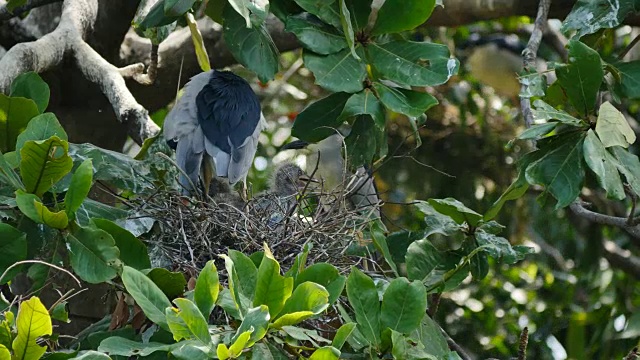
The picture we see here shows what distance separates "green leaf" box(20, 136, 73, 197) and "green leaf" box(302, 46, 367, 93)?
0.80 meters

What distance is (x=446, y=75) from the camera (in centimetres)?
276

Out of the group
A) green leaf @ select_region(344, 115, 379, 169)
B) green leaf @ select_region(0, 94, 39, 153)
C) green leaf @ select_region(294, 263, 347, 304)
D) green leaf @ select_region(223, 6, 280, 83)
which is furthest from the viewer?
green leaf @ select_region(344, 115, 379, 169)

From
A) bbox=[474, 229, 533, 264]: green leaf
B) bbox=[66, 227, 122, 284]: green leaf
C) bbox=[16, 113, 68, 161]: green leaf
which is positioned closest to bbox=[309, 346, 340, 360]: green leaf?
bbox=[66, 227, 122, 284]: green leaf

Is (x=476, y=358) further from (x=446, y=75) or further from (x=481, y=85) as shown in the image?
(x=446, y=75)

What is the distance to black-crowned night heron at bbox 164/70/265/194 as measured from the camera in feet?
11.5

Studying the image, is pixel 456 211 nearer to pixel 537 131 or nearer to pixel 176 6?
pixel 537 131

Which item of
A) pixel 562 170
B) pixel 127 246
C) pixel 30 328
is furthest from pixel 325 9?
pixel 30 328

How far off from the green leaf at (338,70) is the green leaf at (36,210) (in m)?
0.86

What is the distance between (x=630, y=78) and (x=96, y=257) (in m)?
1.62

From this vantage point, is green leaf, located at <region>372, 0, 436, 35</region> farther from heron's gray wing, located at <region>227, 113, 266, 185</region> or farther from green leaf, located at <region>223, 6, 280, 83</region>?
heron's gray wing, located at <region>227, 113, 266, 185</region>

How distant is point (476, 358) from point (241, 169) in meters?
2.05

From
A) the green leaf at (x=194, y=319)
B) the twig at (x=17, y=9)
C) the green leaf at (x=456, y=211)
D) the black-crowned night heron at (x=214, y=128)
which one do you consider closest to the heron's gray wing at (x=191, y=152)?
the black-crowned night heron at (x=214, y=128)

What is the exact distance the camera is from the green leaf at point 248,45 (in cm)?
283

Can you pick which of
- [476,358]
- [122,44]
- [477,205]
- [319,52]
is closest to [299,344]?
[319,52]
